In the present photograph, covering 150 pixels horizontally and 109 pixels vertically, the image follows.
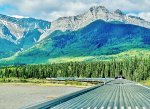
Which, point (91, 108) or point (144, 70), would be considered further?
point (144, 70)

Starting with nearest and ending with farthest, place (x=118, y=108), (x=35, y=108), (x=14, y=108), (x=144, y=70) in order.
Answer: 1. (x=35, y=108)
2. (x=118, y=108)
3. (x=14, y=108)
4. (x=144, y=70)

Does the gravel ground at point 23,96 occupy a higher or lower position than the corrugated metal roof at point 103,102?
lower

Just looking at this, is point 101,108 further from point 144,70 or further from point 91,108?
point 144,70

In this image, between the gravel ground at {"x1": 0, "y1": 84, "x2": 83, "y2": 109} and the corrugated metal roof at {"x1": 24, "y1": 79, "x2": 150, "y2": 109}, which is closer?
the corrugated metal roof at {"x1": 24, "y1": 79, "x2": 150, "y2": 109}

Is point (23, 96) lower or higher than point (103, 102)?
lower

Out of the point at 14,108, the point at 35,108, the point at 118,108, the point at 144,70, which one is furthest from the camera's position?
the point at 144,70

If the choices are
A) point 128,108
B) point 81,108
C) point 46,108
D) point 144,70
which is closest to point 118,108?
point 128,108

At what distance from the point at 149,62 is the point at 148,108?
17369 cm

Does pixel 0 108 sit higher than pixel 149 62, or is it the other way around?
pixel 149 62

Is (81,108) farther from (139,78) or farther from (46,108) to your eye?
(139,78)

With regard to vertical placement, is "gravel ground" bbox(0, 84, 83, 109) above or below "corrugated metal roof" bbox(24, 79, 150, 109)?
below

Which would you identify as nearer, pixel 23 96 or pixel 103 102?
pixel 103 102

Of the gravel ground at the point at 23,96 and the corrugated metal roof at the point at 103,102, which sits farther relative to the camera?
the gravel ground at the point at 23,96

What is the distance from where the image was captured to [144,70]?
632 ft
